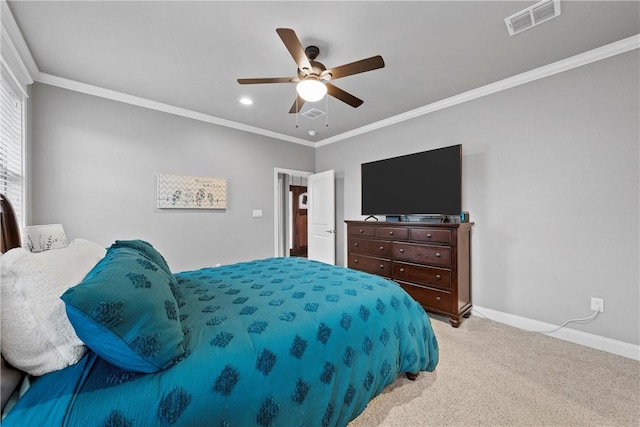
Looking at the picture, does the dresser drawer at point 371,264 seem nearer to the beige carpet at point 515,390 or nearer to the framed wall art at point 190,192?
the beige carpet at point 515,390

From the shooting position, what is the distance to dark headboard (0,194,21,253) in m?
1.35

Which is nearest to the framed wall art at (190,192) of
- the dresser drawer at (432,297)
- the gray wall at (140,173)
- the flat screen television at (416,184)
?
the gray wall at (140,173)

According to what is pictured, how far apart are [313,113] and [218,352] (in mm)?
3269

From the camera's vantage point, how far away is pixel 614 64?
7.13 ft

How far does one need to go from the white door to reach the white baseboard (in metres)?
2.33

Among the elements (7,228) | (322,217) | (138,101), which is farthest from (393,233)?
(138,101)

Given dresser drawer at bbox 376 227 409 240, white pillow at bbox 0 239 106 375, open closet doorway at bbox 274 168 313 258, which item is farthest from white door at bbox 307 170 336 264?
white pillow at bbox 0 239 106 375

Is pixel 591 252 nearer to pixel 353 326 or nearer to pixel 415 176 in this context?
pixel 415 176

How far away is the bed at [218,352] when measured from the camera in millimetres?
795

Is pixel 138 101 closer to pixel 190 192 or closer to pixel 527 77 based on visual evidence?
pixel 190 192

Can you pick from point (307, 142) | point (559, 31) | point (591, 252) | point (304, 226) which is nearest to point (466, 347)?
point (591, 252)

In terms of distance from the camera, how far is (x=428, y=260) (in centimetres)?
285

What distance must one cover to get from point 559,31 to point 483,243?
6.67 ft

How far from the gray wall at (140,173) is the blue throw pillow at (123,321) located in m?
2.57
